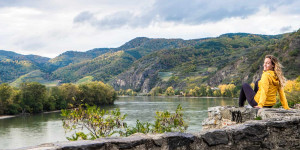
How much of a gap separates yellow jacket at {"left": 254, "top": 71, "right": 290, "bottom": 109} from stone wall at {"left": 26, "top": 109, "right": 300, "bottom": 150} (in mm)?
1689

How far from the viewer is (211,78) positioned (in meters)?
178

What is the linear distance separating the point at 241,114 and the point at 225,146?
9.65 ft

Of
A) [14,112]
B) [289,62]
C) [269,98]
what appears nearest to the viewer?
[269,98]

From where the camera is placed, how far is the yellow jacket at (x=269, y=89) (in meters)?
6.14

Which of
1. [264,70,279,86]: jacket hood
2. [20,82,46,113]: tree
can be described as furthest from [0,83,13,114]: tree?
[264,70,279,86]: jacket hood

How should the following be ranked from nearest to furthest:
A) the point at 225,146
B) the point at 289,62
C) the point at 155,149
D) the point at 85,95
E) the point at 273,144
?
1. the point at 155,149
2. the point at 225,146
3. the point at 273,144
4. the point at 85,95
5. the point at 289,62

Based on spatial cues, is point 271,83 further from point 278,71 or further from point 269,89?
point 278,71

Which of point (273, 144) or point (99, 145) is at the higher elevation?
point (99, 145)

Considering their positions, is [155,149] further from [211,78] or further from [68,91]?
[211,78]

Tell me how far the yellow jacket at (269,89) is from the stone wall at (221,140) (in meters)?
1.69

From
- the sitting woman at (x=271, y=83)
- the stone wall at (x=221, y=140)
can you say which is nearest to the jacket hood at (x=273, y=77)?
the sitting woman at (x=271, y=83)

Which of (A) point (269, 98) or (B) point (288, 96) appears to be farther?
(B) point (288, 96)

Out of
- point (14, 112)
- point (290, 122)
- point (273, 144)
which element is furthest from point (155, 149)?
point (14, 112)

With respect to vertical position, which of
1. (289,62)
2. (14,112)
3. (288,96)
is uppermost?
(289,62)
